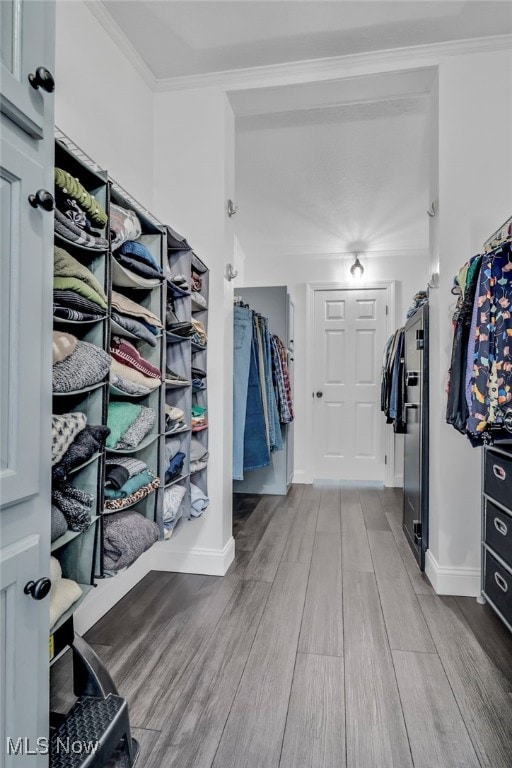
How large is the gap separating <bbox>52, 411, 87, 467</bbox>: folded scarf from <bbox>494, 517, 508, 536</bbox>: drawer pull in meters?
1.53

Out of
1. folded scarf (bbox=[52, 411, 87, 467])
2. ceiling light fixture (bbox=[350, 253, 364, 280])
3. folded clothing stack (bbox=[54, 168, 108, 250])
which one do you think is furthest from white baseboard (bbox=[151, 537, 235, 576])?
ceiling light fixture (bbox=[350, 253, 364, 280])

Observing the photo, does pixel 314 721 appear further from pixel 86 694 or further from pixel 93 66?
pixel 93 66

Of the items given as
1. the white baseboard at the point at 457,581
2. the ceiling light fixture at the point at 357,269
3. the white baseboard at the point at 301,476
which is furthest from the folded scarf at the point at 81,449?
the ceiling light fixture at the point at 357,269

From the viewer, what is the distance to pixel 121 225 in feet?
4.41

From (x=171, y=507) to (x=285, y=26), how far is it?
2097mm

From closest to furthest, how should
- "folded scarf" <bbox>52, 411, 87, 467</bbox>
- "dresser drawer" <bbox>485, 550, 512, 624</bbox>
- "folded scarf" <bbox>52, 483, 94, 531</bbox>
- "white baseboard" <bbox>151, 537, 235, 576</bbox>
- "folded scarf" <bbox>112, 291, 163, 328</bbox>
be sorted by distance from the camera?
1. "folded scarf" <bbox>52, 411, 87, 467</bbox>
2. "folded scarf" <bbox>52, 483, 94, 531</bbox>
3. "folded scarf" <bbox>112, 291, 163, 328</bbox>
4. "dresser drawer" <bbox>485, 550, 512, 624</bbox>
5. "white baseboard" <bbox>151, 537, 235, 576</bbox>

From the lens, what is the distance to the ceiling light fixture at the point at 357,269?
455 cm

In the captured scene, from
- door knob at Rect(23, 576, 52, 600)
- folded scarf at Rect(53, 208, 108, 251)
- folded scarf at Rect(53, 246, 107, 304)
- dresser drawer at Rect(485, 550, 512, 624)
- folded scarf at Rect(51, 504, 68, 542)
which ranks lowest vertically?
dresser drawer at Rect(485, 550, 512, 624)

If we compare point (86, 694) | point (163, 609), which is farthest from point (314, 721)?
point (163, 609)

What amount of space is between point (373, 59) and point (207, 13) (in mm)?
810

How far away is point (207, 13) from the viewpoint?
184cm

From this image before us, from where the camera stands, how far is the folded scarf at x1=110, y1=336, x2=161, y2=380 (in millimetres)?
1407

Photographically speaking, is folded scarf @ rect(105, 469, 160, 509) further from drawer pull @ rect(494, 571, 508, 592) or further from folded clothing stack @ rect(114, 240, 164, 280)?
drawer pull @ rect(494, 571, 508, 592)

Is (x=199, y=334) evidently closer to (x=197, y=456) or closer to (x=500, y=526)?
(x=197, y=456)
